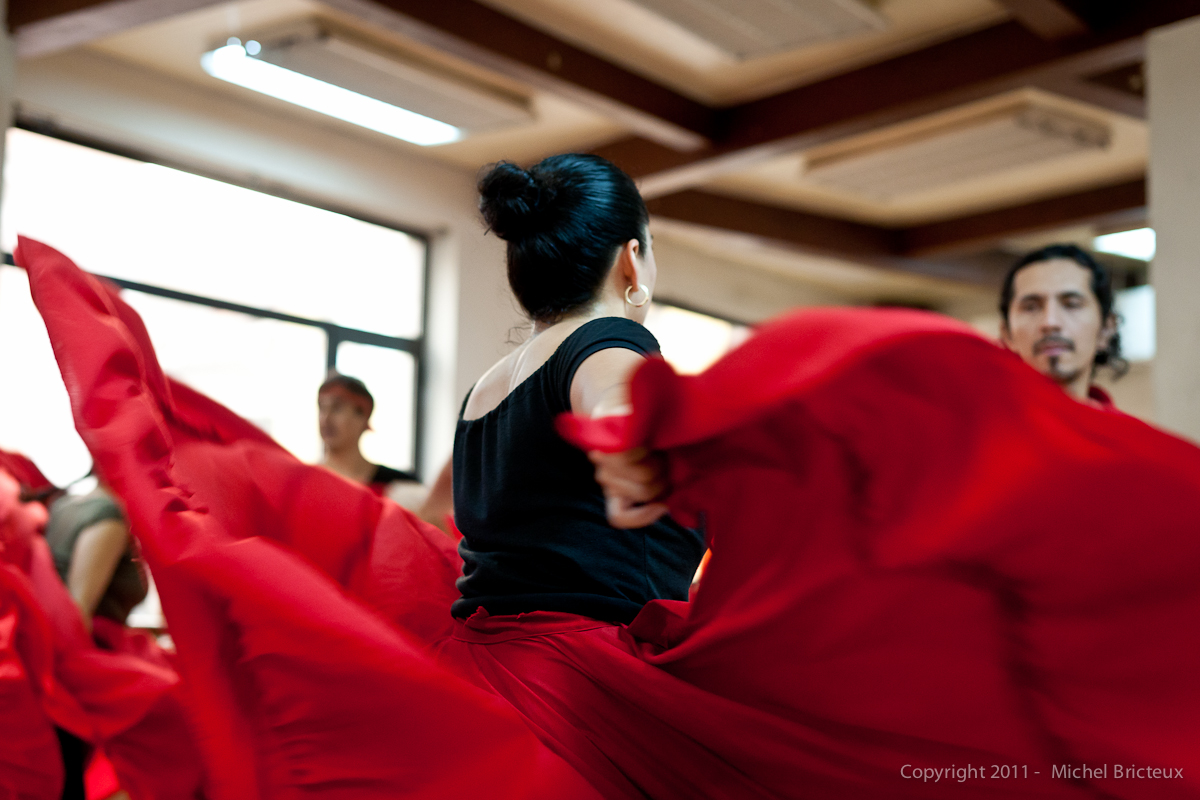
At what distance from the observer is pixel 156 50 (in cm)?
482

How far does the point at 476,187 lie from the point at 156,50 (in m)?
4.04

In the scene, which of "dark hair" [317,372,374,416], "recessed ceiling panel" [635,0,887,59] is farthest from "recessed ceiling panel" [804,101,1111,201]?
"dark hair" [317,372,374,416]

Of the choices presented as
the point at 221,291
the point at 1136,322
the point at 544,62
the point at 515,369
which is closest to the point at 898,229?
the point at 1136,322

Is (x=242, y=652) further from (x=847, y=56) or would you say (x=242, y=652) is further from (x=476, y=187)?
(x=847, y=56)

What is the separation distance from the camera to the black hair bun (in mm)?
1287

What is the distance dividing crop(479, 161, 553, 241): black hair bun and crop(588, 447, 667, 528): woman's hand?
51 cm

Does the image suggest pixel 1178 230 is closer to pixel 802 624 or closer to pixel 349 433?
pixel 349 433

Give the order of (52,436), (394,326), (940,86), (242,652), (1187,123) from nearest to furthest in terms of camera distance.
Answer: (242,652) < (1187,123) < (940,86) < (52,436) < (394,326)

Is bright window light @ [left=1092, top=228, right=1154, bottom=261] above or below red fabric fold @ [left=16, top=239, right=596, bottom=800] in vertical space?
above

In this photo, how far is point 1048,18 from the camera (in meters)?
3.90

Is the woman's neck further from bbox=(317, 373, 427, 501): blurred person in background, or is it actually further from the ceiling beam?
the ceiling beam

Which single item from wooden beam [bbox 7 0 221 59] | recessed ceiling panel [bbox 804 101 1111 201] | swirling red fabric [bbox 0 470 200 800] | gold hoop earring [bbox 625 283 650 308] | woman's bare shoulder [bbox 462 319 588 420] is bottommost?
swirling red fabric [bbox 0 470 200 800]

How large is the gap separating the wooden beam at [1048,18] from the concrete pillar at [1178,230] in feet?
1.29

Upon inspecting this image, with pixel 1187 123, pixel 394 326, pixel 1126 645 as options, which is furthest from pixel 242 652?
pixel 394 326
